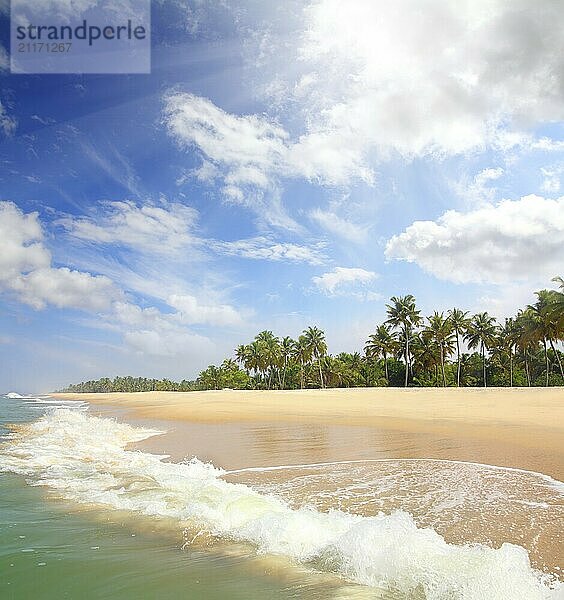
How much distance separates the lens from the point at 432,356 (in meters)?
72.1

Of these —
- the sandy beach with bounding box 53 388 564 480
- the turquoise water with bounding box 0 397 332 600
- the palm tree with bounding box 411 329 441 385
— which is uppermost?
the palm tree with bounding box 411 329 441 385

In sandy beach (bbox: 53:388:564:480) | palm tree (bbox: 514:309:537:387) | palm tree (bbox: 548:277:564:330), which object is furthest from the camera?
palm tree (bbox: 514:309:537:387)

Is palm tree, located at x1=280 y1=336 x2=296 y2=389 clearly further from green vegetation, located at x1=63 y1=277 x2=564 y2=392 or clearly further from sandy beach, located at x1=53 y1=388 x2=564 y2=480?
sandy beach, located at x1=53 y1=388 x2=564 y2=480

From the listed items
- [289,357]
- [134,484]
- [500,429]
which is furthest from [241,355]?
[134,484]

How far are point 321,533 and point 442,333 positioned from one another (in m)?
66.9

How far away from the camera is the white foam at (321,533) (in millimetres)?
4395

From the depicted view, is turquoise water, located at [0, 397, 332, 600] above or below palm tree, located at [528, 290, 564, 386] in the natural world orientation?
below

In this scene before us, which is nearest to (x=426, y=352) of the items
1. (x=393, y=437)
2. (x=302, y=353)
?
(x=302, y=353)

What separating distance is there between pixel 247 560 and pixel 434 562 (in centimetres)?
189

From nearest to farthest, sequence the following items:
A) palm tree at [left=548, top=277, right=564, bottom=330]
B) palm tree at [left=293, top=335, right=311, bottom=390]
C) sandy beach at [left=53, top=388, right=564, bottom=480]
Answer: sandy beach at [left=53, top=388, right=564, bottom=480] < palm tree at [left=548, top=277, right=564, bottom=330] < palm tree at [left=293, top=335, right=311, bottom=390]

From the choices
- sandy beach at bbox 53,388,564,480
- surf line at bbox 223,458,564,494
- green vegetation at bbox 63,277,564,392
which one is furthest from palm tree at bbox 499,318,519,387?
surf line at bbox 223,458,564,494

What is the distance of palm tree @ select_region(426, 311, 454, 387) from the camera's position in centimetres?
6912

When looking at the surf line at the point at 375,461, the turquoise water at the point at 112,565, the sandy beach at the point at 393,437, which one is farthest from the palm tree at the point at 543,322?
the turquoise water at the point at 112,565

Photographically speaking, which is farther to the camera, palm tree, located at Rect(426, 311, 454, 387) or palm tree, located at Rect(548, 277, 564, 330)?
palm tree, located at Rect(426, 311, 454, 387)
